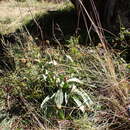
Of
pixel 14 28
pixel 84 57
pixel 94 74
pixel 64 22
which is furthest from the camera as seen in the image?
pixel 14 28

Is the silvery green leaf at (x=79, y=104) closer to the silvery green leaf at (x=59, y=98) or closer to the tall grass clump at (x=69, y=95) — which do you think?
the tall grass clump at (x=69, y=95)

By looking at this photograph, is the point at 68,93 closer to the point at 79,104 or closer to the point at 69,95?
the point at 69,95

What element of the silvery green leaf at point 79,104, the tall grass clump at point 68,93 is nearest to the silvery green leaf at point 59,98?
the tall grass clump at point 68,93

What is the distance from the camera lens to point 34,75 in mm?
3072

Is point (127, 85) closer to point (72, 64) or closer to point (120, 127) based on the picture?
point (120, 127)

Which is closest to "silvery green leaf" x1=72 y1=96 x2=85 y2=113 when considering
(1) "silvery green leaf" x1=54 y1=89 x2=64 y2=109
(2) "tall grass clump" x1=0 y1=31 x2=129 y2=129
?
(2) "tall grass clump" x1=0 y1=31 x2=129 y2=129

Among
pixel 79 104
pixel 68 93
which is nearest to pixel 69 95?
pixel 68 93

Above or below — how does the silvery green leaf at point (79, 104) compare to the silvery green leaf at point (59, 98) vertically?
below

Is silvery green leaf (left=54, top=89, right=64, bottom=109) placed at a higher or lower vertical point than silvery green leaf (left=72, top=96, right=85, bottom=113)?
higher

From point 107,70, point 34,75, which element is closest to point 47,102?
point 34,75

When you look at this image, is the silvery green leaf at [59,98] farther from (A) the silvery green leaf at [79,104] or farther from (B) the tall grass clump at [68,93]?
(A) the silvery green leaf at [79,104]

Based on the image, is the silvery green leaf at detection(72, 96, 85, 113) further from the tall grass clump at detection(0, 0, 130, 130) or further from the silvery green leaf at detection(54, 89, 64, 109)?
the silvery green leaf at detection(54, 89, 64, 109)

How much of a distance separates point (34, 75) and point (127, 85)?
99 centimetres

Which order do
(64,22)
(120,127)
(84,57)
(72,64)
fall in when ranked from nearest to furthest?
(120,127) → (72,64) → (84,57) → (64,22)
